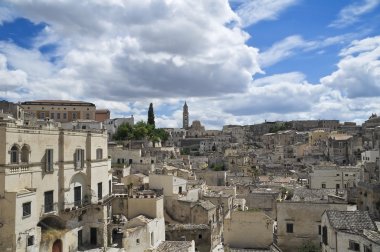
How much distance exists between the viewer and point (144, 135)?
89938mm

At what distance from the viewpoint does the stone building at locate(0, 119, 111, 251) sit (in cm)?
2286

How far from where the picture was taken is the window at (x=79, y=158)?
99.2ft

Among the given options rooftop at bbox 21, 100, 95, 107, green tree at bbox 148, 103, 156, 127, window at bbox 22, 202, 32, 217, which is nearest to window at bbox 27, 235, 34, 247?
window at bbox 22, 202, 32, 217

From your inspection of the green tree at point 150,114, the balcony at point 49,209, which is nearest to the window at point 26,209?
the balcony at point 49,209

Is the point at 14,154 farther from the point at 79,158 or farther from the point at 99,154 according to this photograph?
the point at 99,154

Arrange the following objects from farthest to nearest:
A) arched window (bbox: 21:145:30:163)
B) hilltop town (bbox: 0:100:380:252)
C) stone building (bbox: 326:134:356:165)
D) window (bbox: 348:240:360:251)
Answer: stone building (bbox: 326:134:356:165) < arched window (bbox: 21:145:30:163) < hilltop town (bbox: 0:100:380:252) < window (bbox: 348:240:360:251)

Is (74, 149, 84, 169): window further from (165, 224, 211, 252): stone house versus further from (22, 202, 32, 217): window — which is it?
(165, 224, 211, 252): stone house

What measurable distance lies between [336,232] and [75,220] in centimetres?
1775

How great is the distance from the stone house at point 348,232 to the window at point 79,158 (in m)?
18.3

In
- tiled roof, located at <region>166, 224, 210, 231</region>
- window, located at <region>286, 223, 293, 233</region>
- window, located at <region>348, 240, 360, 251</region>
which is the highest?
Answer: window, located at <region>348, 240, 360, 251</region>

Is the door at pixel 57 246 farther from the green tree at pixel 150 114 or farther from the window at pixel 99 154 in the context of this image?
the green tree at pixel 150 114

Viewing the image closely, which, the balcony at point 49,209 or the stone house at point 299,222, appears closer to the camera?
the balcony at point 49,209

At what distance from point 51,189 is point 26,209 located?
380 cm

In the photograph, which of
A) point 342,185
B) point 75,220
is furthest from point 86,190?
point 342,185
